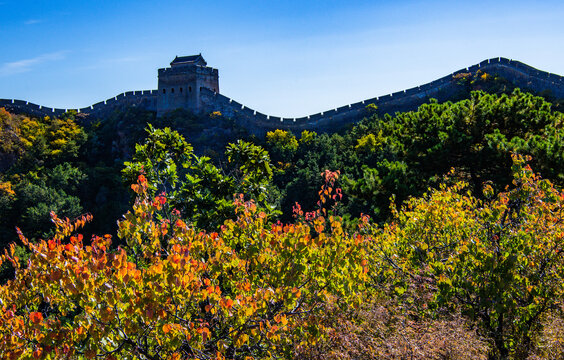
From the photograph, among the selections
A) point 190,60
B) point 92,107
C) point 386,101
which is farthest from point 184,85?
point 386,101

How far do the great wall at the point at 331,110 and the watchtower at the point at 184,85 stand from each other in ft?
0.35

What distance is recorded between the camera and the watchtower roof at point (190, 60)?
52.3m

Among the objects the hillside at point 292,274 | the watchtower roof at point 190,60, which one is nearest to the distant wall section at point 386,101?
the watchtower roof at point 190,60

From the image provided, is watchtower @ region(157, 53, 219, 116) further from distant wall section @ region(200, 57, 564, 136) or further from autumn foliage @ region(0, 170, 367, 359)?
autumn foliage @ region(0, 170, 367, 359)

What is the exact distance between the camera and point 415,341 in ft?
20.7

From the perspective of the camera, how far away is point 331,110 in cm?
4694

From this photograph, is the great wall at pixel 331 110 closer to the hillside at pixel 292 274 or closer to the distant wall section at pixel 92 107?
the distant wall section at pixel 92 107

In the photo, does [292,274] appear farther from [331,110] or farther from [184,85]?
[184,85]

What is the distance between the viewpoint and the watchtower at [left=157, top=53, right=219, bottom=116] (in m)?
50.3

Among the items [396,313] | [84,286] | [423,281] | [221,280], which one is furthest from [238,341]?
[423,281]

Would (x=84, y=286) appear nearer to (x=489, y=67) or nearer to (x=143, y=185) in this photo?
(x=143, y=185)

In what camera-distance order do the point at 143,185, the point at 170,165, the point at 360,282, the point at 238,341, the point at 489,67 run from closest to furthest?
1. the point at 238,341
2. the point at 143,185
3. the point at 360,282
4. the point at 170,165
5. the point at 489,67

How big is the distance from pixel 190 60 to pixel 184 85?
3781 mm

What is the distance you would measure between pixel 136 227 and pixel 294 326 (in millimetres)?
2399
